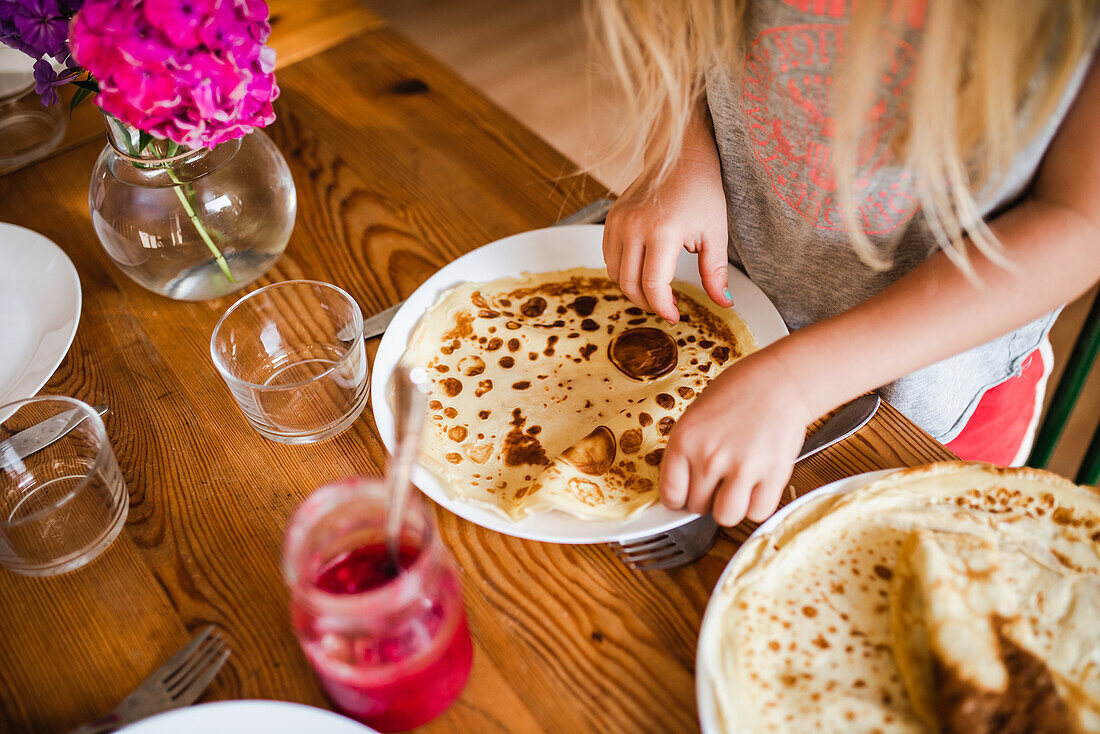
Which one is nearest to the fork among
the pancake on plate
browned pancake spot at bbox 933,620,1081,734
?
the pancake on plate

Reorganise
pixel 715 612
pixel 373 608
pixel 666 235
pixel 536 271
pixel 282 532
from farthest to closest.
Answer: pixel 536 271
pixel 666 235
pixel 282 532
pixel 715 612
pixel 373 608

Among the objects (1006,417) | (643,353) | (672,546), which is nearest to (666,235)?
(643,353)

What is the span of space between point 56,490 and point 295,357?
0.87 feet

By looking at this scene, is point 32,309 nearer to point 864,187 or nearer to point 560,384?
point 560,384

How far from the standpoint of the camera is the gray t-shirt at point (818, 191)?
748 millimetres

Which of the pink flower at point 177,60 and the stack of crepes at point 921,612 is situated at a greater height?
the pink flower at point 177,60

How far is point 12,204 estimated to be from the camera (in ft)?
3.54

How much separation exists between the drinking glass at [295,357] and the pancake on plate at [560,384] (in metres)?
0.08

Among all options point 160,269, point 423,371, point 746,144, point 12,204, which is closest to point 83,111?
point 12,204

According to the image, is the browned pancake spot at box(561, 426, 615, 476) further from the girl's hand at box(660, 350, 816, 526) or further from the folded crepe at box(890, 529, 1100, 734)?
the folded crepe at box(890, 529, 1100, 734)

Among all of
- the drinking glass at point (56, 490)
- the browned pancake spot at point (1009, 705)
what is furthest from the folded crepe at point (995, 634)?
the drinking glass at point (56, 490)

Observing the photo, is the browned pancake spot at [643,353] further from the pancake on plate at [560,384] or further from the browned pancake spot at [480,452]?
the browned pancake spot at [480,452]

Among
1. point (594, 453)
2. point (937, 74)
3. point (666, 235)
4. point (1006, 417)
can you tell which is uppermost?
point (937, 74)

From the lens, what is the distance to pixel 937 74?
607 mm
